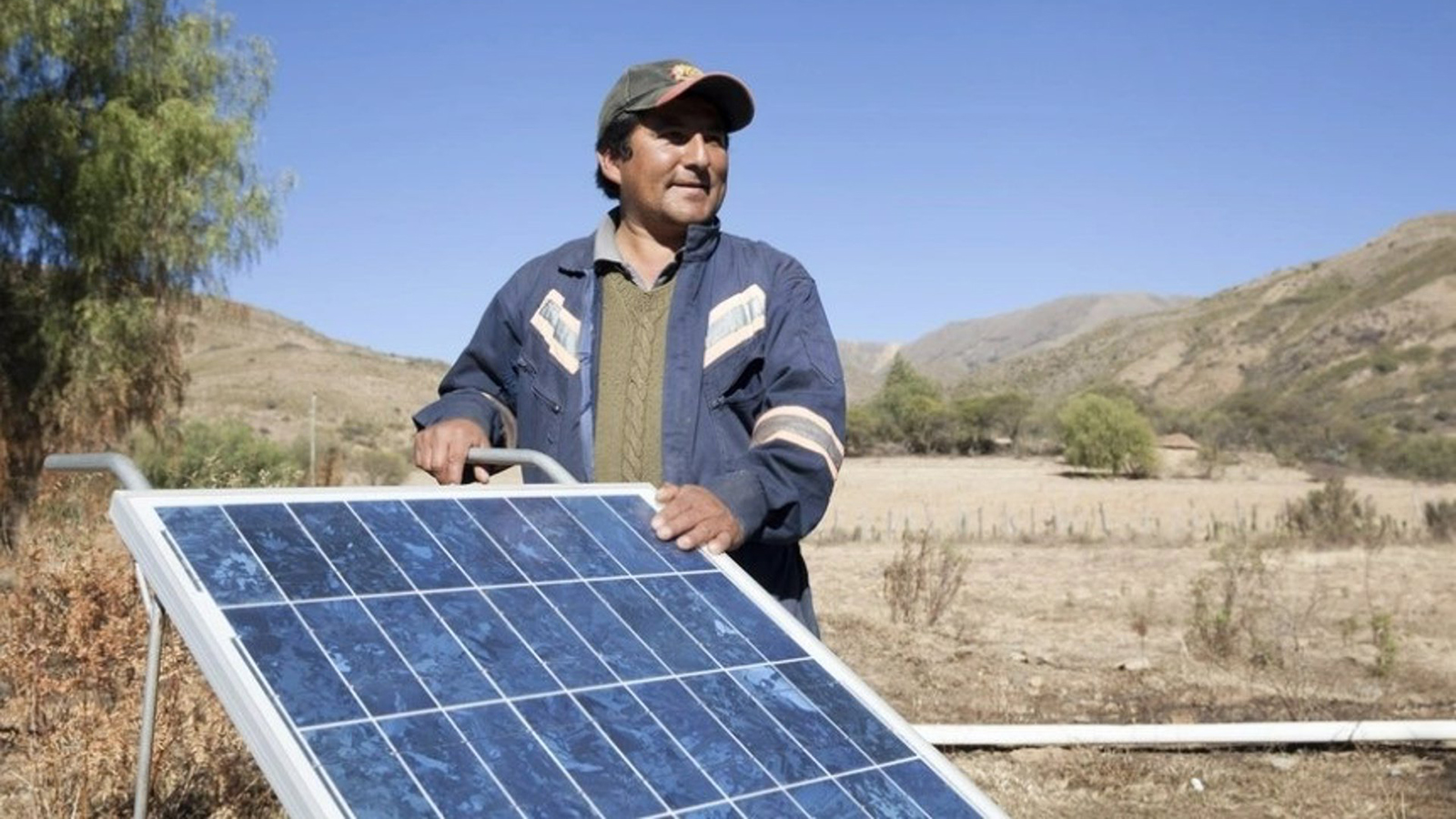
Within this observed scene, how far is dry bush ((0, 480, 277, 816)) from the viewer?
17.9 ft

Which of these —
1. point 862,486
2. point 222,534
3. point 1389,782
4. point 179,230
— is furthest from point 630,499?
point 862,486

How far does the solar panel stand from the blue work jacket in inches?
20.8

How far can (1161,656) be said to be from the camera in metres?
12.0

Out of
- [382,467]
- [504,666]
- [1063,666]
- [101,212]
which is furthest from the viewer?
[382,467]

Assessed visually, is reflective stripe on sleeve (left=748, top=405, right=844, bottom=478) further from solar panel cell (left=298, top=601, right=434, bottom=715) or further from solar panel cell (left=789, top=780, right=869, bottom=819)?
solar panel cell (left=298, top=601, right=434, bottom=715)

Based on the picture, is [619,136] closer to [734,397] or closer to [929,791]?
[734,397]

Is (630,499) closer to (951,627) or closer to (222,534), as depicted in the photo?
(222,534)

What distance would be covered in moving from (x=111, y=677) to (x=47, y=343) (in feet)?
47.5

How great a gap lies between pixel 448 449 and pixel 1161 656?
1007 centimetres

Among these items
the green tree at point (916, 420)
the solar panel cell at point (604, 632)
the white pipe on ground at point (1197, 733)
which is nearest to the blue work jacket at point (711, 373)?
the solar panel cell at point (604, 632)

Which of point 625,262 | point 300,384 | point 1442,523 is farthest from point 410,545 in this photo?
point 300,384

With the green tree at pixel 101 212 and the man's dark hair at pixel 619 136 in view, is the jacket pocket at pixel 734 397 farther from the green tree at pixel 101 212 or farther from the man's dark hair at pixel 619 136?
the green tree at pixel 101 212

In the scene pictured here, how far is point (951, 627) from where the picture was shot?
1345cm

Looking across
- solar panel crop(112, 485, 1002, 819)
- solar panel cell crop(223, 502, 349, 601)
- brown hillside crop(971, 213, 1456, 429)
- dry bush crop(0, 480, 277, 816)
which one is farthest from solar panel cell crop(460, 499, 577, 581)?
brown hillside crop(971, 213, 1456, 429)
